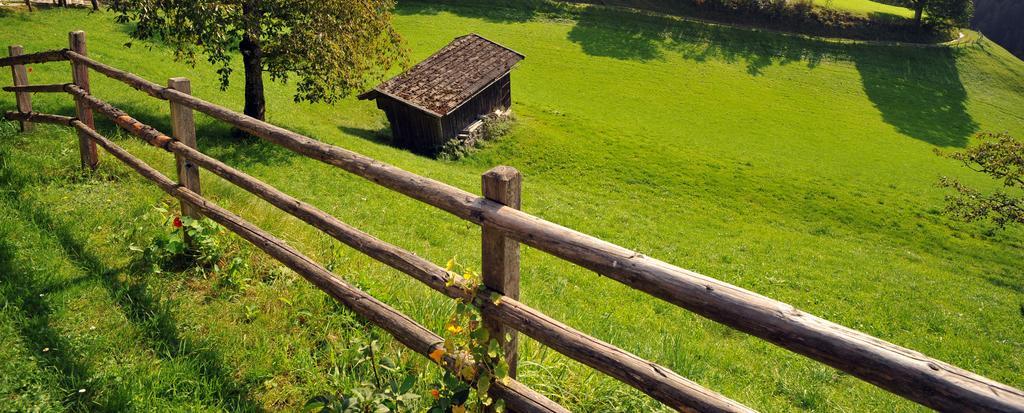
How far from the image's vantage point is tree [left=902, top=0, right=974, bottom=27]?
52.6 meters

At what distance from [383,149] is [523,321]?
66.0 ft

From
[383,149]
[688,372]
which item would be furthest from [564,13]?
[688,372]

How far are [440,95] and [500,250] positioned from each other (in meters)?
22.1

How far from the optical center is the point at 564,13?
50.7 meters

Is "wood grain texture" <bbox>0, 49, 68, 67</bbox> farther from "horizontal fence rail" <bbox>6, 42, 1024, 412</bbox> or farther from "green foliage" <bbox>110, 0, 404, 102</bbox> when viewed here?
"horizontal fence rail" <bbox>6, 42, 1024, 412</bbox>

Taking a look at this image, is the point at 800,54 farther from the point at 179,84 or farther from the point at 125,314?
the point at 125,314

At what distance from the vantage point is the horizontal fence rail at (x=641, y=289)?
2.32 metres

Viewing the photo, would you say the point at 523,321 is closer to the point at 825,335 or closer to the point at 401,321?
the point at 401,321

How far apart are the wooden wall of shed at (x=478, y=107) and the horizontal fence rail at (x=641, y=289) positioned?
20403 mm

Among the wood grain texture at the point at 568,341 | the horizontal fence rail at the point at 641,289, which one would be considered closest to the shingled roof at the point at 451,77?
the horizontal fence rail at the point at 641,289

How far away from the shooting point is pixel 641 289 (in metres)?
3.10

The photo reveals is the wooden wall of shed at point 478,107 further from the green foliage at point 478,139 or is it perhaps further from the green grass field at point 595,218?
the green grass field at point 595,218

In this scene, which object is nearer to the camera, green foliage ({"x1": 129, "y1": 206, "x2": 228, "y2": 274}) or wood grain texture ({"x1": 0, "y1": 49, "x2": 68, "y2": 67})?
green foliage ({"x1": 129, "y1": 206, "x2": 228, "y2": 274})

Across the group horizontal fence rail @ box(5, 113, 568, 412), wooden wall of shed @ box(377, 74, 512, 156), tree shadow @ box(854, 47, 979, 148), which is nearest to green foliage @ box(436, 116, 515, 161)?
wooden wall of shed @ box(377, 74, 512, 156)
